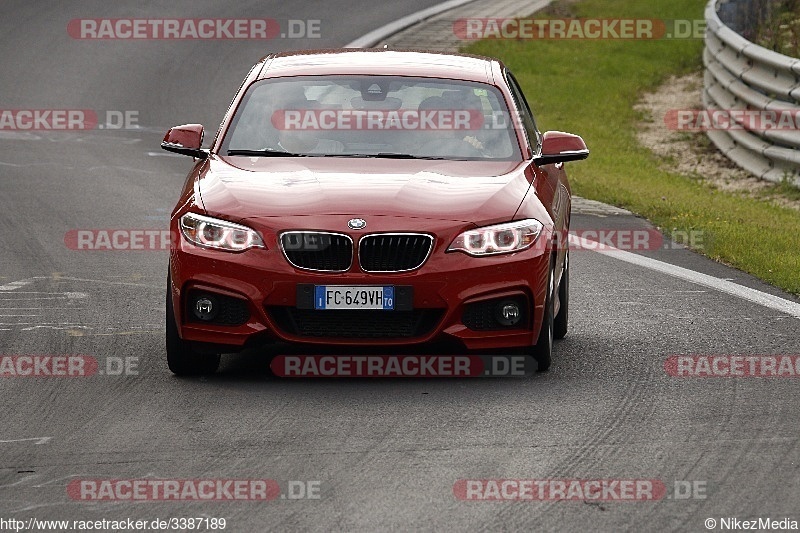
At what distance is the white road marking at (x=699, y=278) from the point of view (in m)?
11.1

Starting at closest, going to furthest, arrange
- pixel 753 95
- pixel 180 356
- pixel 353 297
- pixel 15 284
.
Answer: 1. pixel 353 297
2. pixel 180 356
3. pixel 15 284
4. pixel 753 95

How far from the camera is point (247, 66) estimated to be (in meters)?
25.5

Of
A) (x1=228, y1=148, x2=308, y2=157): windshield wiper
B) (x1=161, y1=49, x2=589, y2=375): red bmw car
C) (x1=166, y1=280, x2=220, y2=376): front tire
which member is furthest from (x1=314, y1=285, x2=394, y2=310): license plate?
(x1=228, y1=148, x2=308, y2=157): windshield wiper

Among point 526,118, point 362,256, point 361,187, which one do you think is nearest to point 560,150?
point 526,118

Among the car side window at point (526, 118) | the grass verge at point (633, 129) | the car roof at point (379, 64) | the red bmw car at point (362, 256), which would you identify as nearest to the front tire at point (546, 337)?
the red bmw car at point (362, 256)

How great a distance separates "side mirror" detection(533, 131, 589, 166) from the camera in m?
9.83

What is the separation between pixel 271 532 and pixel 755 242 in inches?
329

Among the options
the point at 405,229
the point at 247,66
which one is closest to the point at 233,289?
the point at 405,229

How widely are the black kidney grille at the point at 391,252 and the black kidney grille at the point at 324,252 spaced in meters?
0.07

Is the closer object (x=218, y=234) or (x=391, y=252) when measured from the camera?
(x=391, y=252)

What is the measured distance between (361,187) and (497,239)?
0.78 m

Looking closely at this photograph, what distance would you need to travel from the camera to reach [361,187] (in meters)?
8.98

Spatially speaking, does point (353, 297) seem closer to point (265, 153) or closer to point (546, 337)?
point (546, 337)

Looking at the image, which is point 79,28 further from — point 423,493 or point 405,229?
point 423,493
